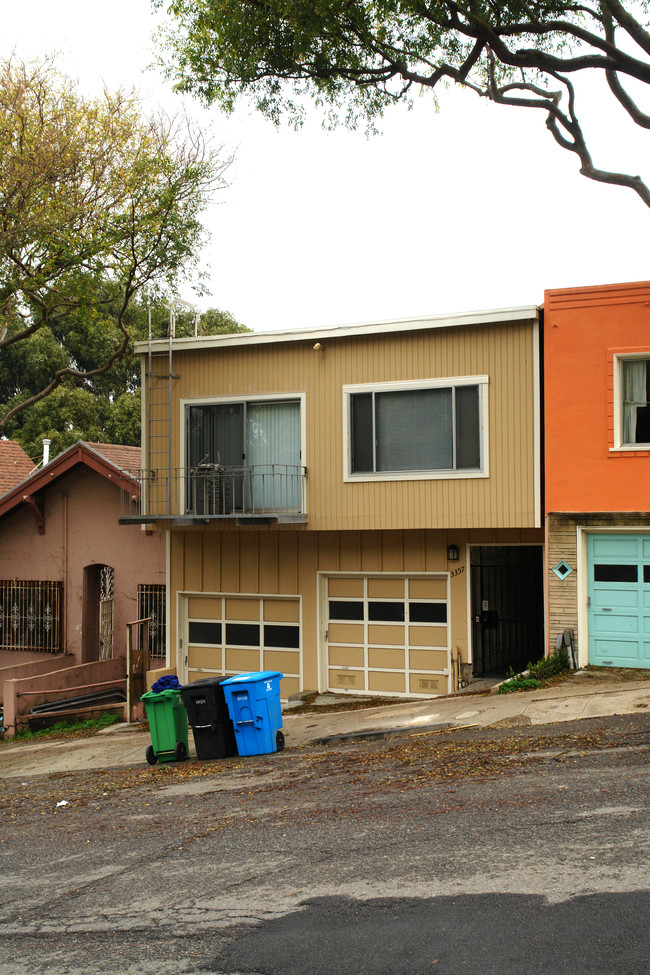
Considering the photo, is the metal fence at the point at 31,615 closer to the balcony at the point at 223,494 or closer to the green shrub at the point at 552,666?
the balcony at the point at 223,494

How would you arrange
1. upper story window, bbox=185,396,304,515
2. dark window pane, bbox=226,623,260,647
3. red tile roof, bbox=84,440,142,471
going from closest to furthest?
upper story window, bbox=185,396,304,515
dark window pane, bbox=226,623,260,647
red tile roof, bbox=84,440,142,471

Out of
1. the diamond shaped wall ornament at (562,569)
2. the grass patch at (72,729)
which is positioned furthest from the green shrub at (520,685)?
the grass patch at (72,729)

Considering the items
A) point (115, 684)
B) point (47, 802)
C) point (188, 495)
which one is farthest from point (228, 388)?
point (47, 802)

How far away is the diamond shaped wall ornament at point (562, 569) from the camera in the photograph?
47.8ft

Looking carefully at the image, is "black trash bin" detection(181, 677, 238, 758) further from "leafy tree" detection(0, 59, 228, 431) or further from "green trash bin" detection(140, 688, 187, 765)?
"leafy tree" detection(0, 59, 228, 431)

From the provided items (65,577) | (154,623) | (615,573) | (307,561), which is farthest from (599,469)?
(65,577)

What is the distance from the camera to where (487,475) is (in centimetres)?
1542

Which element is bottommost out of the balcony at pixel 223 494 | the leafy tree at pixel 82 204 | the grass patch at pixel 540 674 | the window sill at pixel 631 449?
the grass patch at pixel 540 674

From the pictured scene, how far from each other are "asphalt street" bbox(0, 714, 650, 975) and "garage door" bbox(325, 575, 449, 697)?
5870 mm

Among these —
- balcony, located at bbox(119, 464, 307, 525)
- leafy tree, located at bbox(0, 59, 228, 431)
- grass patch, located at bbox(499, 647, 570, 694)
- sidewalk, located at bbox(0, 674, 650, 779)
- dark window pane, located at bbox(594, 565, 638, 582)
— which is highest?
leafy tree, located at bbox(0, 59, 228, 431)

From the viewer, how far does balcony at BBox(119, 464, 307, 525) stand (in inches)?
659

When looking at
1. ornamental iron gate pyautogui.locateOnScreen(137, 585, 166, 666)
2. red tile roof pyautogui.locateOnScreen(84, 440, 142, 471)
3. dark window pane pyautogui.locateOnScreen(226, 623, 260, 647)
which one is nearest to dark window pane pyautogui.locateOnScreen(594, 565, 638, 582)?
dark window pane pyautogui.locateOnScreen(226, 623, 260, 647)

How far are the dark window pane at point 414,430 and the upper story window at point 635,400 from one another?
283 centimetres

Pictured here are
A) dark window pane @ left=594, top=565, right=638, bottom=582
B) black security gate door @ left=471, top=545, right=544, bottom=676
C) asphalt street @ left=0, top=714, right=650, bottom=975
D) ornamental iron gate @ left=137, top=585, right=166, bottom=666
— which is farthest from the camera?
ornamental iron gate @ left=137, top=585, right=166, bottom=666
